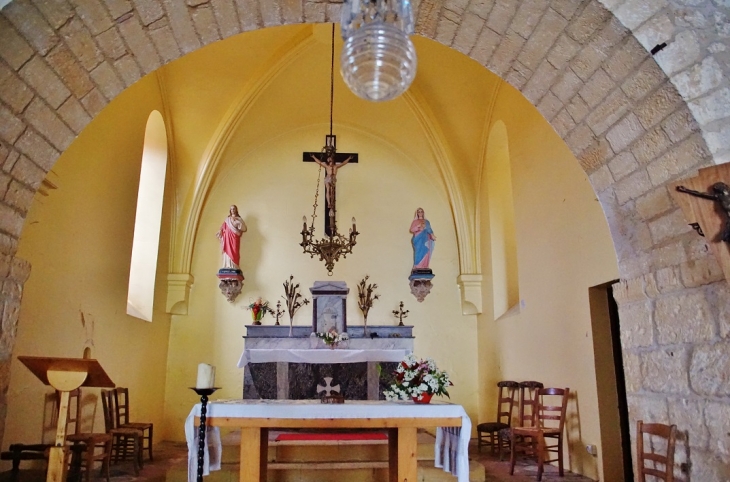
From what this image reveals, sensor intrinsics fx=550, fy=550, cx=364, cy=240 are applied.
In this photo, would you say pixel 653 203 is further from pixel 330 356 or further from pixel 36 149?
pixel 330 356

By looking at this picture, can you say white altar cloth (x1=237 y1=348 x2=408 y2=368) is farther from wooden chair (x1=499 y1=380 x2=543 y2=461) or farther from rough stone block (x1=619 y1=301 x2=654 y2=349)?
rough stone block (x1=619 y1=301 x2=654 y2=349)

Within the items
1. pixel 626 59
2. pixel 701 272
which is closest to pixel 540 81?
pixel 626 59

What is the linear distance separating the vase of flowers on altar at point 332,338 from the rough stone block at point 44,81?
4.67m

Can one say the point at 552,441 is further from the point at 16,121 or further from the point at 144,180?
the point at 144,180

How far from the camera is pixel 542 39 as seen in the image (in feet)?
10.6

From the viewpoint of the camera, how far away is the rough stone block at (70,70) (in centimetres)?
297

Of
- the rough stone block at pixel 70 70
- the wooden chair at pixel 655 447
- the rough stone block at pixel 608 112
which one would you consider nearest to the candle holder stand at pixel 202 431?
the rough stone block at pixel 70 70

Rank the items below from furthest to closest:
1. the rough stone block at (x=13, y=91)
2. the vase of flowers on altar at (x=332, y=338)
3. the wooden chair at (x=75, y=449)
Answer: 1. the vase of flowers on altar at (x=332, y=338)
2. the wooden chair at (x=75, y=449)
3. the rough stone block at (x=13, y=91)

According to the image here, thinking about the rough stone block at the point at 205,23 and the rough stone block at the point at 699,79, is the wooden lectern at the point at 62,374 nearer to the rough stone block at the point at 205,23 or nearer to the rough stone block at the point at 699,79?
the rough stone block at the point at 205,23

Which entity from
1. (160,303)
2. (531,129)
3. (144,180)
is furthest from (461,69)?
(160,303)

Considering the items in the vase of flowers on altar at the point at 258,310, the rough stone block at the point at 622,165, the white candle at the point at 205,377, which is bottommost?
the white candle at the point at 205,377

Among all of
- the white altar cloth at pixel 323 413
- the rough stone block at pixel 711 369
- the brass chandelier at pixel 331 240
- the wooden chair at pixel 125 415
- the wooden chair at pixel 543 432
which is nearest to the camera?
the rough stone block at pixel 711 369

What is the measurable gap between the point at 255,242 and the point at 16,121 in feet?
19.5

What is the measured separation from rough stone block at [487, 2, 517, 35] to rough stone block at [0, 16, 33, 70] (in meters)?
2.54
